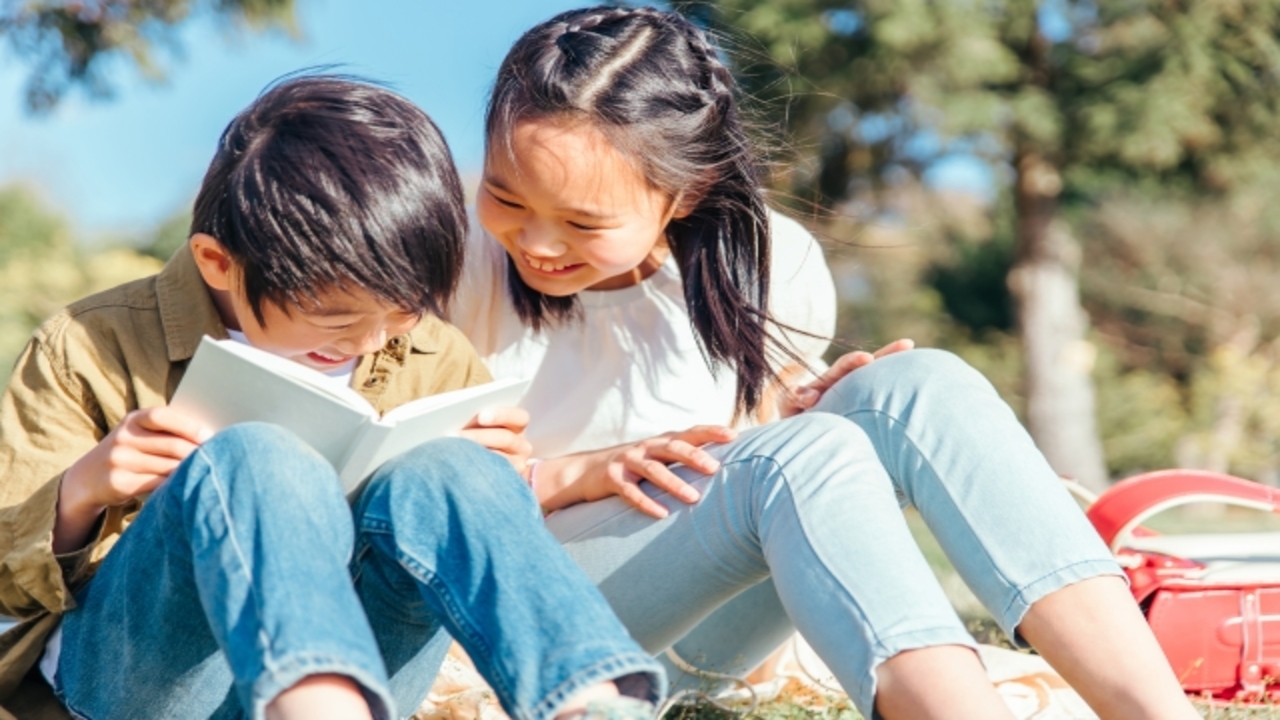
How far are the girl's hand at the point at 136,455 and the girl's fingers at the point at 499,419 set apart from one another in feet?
1.20

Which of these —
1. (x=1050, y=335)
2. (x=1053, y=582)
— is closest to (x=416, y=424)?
(x=1053, y=582)

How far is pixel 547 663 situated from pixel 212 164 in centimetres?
90

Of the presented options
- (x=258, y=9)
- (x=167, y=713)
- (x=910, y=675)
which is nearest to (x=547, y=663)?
(x=910, y=675)

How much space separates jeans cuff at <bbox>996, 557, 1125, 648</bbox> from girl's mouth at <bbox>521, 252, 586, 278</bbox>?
89 centimetres

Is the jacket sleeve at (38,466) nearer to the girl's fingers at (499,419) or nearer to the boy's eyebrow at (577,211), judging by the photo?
the girl's fingers at (499,419)

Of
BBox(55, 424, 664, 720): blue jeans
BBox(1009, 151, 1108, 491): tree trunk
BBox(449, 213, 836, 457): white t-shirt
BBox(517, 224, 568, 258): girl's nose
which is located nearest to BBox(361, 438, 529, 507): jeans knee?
BBox(55, 424, 664, 720): blue jeans

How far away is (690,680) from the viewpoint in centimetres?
235

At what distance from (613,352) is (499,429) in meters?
0.68

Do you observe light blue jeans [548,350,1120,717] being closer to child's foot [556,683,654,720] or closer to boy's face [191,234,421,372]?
child's foot [556,683,654,720]

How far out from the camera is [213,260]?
72.0 inches

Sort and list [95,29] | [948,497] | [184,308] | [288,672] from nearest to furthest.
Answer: [288,672], [948,497], [184,308], [95,29]

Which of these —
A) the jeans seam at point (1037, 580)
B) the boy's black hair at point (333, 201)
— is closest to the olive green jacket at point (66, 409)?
the boy's black hair at point (333, 201)

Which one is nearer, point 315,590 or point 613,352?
point 315,590

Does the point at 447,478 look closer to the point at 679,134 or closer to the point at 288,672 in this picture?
the point at 288,672
